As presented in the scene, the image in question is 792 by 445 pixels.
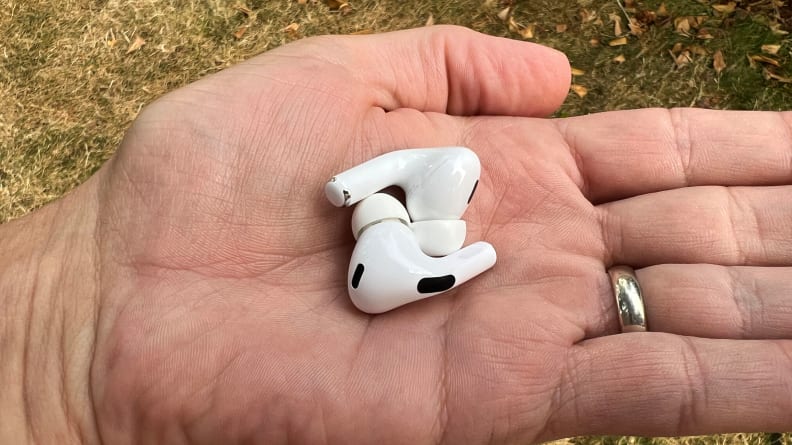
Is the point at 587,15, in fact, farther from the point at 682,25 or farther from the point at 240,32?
the point at 240,32

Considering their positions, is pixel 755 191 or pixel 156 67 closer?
pixel 755 191

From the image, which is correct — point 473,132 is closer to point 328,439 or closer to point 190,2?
point 328,439

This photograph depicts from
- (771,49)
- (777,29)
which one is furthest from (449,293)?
(777,29)

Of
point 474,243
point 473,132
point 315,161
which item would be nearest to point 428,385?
point 474,243

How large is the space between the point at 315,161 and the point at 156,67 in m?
1.79

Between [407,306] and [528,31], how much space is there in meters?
2.02

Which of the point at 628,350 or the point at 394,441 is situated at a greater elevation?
the point at 628,350

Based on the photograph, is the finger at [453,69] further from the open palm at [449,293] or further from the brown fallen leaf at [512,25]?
the brown fallen leaf at [512,25]

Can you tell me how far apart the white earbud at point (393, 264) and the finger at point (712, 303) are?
14.0 inches

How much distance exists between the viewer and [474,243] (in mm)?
2100

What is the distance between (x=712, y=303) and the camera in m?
1.93

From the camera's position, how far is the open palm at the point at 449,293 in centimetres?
181

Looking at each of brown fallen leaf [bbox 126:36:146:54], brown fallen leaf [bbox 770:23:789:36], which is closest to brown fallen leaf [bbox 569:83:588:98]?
brown fallen leaf [bbox 770:23:789:36]

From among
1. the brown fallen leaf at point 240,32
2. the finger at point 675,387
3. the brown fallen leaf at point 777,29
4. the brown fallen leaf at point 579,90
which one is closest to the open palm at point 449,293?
the finger at point 675,387
